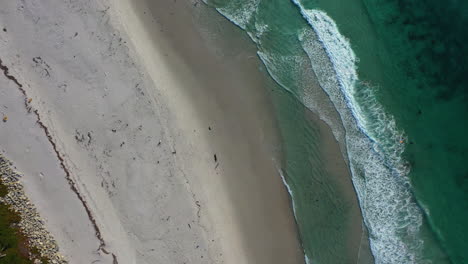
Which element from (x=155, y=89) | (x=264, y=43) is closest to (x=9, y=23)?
(x=155, y=89)

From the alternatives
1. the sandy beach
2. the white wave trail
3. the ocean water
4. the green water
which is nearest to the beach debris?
the sandy beach

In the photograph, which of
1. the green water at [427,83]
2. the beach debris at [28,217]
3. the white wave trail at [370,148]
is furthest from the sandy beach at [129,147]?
the green water at [427,83]

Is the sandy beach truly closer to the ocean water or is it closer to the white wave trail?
the ocean water

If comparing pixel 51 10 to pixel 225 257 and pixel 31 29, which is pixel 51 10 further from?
pixel 225 257

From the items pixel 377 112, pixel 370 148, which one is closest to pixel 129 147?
pixel 370 148

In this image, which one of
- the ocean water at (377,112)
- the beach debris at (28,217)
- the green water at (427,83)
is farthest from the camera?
the green water at (427,83)

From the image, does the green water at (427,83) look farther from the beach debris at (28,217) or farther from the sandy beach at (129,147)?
the beach debris at (28,217)

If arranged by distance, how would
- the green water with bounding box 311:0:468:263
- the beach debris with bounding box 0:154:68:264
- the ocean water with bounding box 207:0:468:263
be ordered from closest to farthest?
the beach debris with bounding box 0:154:68:264, the ocean water with bounding box 207:0:468:263, the green water with bounding box 311:0:468:263

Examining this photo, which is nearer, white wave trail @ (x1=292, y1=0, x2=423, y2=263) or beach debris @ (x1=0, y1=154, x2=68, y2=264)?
beach debris @ (x1=0, y1=154, x2=68, y2=264)
